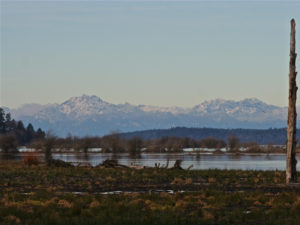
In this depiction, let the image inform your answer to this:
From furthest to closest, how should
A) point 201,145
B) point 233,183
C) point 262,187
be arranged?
1. point 201,145
2. point 233,183
3. point 262,187

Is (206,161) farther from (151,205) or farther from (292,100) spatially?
(151,205)

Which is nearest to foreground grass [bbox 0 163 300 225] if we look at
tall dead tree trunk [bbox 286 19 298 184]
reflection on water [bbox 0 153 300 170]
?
tall dead tree trunk [bbox 286 19 298 184]

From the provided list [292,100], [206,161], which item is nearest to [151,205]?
[292,100]

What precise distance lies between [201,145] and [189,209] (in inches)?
5949

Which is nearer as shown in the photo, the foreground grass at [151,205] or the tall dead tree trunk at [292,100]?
the foreground grass at [151,205]

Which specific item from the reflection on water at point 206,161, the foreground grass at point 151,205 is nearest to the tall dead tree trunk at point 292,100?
the foreground grass at point 151,205

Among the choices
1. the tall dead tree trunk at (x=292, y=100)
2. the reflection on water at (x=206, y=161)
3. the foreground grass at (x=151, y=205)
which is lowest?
the foreground grass at (x=151, y=205)

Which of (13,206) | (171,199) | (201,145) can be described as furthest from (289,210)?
(201,145)

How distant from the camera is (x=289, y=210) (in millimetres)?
16938

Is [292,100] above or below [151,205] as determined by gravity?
above

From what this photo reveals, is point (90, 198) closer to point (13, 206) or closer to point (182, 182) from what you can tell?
point (13, 206)

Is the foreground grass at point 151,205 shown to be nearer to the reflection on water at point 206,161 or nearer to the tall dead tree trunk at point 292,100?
the tall dead tree trunk at point 292,100

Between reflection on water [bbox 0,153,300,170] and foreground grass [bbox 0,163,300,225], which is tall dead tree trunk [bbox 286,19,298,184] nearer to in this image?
foreground grass [bbox 0,163,300,225]

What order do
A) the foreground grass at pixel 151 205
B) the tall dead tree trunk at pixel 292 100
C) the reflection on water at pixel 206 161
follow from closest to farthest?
the foreground grass at pixel 151 205 < the tall dead tree trunk at pixel 292 100 < the reflection on water at pixel 206 161
